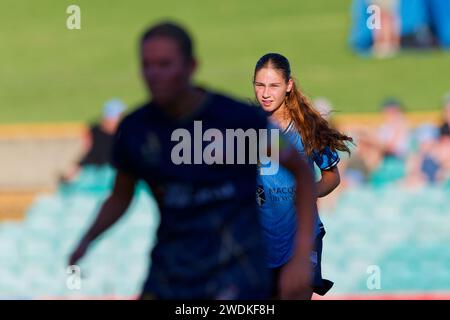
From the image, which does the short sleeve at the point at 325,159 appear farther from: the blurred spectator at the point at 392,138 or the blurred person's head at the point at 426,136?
the blurred spectator at the point at 392,138

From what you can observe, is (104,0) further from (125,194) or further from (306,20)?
(125,194)

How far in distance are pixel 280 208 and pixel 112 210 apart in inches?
62.4

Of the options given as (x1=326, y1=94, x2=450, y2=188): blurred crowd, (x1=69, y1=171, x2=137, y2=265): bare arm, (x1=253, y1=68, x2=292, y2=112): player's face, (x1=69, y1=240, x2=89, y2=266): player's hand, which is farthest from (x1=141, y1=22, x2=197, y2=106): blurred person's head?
(x1=326, y1=94, x2=450, y2=188): blurred crowd

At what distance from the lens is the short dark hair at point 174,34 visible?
4.37 meters

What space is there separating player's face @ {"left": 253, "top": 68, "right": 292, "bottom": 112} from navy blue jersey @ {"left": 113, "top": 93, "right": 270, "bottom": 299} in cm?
147

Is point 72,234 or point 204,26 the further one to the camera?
point 204,26

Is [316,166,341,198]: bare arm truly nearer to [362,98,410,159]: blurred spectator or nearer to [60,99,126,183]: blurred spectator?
[362,98,410,159]: blurred spectator

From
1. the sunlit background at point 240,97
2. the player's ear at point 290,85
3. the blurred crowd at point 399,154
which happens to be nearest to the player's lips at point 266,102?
the player's ear at point 290,85

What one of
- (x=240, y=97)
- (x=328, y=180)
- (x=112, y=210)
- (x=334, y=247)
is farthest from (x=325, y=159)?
(x=240, y=97)

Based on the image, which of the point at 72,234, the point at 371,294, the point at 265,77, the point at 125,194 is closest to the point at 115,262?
the point at 72,234

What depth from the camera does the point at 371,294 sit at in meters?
12.6

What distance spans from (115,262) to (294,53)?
10.2 m

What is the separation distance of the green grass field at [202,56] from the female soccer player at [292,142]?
14.2m

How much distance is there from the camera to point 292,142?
6105mm
